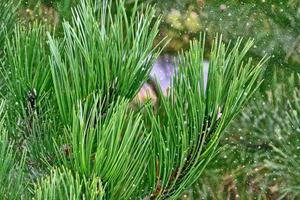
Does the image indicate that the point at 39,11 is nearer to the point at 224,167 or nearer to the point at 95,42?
the point at 224,167

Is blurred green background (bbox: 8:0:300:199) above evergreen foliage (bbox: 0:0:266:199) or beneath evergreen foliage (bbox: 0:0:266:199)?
above

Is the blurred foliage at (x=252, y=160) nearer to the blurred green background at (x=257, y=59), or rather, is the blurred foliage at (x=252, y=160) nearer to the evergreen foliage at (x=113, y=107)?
the blurred green background at (x=257, y=59)

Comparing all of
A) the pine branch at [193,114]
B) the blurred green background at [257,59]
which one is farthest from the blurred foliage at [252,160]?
the pine branch at [193,114]

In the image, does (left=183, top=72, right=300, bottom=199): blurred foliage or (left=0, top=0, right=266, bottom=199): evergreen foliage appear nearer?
(left=0, top=0, right=266, bottom=199): evergreen foliage

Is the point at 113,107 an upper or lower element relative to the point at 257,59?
lower

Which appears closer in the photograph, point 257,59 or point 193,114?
point 193,114

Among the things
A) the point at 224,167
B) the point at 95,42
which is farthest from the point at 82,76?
the point at 224,167

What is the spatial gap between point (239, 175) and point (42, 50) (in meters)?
0.72

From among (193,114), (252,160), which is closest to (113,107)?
(193,114)

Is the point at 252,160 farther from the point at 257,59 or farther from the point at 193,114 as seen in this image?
the point at 193,114

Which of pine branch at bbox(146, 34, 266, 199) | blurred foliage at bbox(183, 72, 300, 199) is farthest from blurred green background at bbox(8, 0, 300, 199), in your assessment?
pine branch at bbox(146, 34, 266, 199)

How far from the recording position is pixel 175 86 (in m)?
0.54

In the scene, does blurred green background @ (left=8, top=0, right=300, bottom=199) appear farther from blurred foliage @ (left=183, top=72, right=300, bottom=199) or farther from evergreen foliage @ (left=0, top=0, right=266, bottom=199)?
evergreen foliage @ (left=0, top=0, right=266, bottom=199)

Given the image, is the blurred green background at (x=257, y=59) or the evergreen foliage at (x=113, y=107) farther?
the blurred green background at (x=257, y=59)
